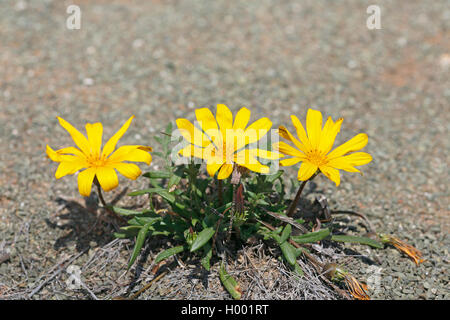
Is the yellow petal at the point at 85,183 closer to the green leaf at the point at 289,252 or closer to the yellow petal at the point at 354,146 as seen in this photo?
the green leaf at the point at 289,252

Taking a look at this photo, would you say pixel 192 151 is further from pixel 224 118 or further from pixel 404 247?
pixel 404 247

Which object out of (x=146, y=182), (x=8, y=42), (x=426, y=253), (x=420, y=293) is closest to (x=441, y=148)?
(x=426, y=253)

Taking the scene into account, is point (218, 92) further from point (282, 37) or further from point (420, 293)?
point (420, 293)

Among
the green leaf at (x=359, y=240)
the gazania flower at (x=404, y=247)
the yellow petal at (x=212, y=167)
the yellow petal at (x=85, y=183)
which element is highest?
the yellow petal at (x=212, y=167)

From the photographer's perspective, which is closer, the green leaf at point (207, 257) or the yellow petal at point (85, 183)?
the yellow petal at point (85, 183)

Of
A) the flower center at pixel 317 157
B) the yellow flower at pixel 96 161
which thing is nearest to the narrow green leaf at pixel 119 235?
the yellow flower at pixel 96 161

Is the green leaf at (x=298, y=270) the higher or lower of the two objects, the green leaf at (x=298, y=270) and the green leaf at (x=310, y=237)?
the lower

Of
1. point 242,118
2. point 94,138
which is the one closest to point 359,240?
point 242,118
